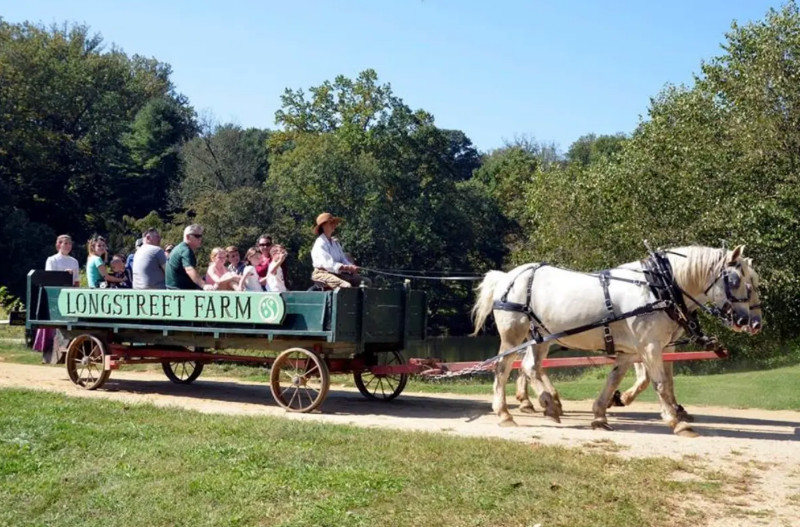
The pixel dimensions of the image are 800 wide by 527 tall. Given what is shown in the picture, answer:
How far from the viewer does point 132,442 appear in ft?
29.9

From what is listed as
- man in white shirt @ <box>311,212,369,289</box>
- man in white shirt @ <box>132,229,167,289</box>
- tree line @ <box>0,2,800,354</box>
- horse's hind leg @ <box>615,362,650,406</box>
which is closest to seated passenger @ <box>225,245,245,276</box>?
man in white shirt @ <box>132,229,167,289</box>

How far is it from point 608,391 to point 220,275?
5.67 m

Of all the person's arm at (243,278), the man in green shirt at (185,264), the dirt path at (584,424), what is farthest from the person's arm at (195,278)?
the dirt path at (584,424)

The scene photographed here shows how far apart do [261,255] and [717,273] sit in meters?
6.24

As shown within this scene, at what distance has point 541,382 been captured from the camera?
449 inches

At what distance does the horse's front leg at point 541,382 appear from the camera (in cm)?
1129

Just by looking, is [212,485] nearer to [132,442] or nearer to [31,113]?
[132,442]

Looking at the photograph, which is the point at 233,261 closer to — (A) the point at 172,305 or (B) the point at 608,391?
(A) the point at 172,305

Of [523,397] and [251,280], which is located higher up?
[251,280]

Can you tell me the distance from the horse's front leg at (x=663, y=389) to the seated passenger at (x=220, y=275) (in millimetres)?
5614

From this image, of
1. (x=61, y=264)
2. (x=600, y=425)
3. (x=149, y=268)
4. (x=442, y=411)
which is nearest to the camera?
(x=600, y=425)

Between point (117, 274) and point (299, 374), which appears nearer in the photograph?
point (299, 374)

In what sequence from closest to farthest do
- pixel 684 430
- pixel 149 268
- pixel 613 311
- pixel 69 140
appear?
1. pixel 684 430
2. pixel 613 311
3. pixel 149 268
4. pixel 69 140

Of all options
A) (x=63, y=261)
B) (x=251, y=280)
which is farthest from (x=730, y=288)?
(x=63, y=261)
